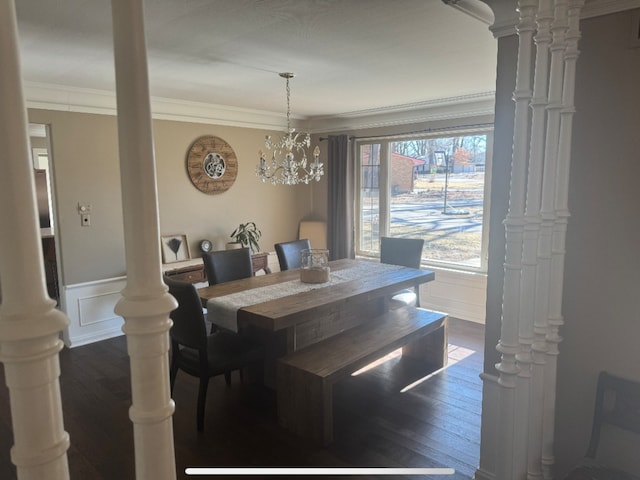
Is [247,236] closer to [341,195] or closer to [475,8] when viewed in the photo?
[341,195]

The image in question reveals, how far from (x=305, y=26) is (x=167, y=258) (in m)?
3.27

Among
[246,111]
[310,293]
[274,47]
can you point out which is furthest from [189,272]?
[274,47]

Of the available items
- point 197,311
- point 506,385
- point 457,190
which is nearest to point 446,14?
point 506,385

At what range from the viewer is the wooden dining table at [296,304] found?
289 cm

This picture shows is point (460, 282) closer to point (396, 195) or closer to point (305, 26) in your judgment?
point (396, 195)

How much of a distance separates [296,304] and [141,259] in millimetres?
2190

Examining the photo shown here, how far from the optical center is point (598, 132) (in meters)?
1.85

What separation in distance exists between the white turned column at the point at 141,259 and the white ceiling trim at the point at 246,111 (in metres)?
3.54

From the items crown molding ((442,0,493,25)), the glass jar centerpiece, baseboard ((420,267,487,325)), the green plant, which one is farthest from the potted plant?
crown molding ((442,0,493,25))

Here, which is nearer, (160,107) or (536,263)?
(536,263)

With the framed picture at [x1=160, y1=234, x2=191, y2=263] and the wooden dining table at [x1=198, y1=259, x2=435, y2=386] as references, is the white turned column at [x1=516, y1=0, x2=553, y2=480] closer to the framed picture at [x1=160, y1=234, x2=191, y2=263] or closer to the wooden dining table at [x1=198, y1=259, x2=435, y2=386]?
the wooden dining table at [x1=198, y1=259, x2=435, y2=386]

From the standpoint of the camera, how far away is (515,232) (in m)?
1.59

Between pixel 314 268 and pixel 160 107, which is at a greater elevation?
pixel 160 107

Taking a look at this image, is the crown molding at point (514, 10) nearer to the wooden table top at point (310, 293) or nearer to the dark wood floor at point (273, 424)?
the wooden table top at point (310, 293)
